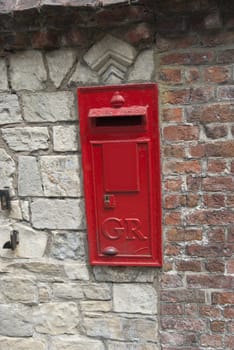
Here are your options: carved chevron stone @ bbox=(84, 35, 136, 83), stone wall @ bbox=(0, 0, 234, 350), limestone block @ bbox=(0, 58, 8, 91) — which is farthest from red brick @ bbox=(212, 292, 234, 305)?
limestone block @ bbox=(0, 58, 8, 91)

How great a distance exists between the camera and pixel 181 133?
1868 mm

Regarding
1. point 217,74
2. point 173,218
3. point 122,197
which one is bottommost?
point 173,218

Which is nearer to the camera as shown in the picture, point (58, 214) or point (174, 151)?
point (174, 151)

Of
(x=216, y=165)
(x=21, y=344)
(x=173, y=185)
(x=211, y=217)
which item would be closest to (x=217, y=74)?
(x=216, y=165)

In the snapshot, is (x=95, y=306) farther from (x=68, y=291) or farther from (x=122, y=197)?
(x=122, y=197)

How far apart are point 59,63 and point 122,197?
0.77 m

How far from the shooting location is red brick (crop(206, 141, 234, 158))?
184 centimetres

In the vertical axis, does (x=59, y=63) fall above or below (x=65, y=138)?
above

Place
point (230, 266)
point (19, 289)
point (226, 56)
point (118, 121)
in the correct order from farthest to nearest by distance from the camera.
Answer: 1. point (19, 289)
2. point (230, 266)
3. point (118, 121)
4. point (226, 56)

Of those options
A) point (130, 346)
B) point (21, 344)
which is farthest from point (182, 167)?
point (21, 344)

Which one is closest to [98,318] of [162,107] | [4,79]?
[162,107]

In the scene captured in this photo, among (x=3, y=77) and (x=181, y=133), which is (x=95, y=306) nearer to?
(x=181, y=133)

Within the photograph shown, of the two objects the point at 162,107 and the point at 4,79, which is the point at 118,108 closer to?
the point at 162,107

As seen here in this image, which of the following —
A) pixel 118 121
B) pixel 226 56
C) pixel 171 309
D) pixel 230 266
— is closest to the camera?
pixel 226 56
